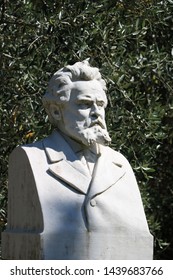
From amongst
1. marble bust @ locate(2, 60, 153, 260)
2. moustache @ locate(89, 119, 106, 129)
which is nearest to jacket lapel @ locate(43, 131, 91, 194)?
marble bust @ locate(2, 60, 153, 260)

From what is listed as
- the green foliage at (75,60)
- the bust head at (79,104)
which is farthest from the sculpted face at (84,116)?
the green foliage at (75,60)

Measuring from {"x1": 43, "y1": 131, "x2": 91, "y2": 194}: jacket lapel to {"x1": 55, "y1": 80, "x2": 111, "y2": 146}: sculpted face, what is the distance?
99 mm

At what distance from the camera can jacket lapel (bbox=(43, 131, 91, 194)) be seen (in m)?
9.75

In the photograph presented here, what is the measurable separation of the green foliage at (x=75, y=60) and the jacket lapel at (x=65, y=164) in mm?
3191

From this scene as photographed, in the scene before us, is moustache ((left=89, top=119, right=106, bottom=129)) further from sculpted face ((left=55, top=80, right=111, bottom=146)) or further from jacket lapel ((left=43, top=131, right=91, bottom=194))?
jacket lapel ((left=43, top=131, right=91, bottom=194))

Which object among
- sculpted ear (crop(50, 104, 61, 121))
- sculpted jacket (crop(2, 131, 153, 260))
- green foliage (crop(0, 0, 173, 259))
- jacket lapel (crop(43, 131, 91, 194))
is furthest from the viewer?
green foliage (crop(0, 0, 173, 259))

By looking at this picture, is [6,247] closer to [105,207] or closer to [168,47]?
[105,207]

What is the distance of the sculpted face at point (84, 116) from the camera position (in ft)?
32.5

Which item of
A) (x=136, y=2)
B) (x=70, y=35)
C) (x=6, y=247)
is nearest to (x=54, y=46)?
(x=70, y=35)

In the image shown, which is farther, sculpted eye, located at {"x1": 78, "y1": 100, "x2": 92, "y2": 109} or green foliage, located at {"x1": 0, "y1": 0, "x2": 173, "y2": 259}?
green foliage, located at {"x1": 0, "y1": 0, "x2": 173, "y2": 259}

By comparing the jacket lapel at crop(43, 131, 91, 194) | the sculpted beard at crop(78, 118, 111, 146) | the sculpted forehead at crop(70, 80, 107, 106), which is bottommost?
the jacket lapel at crop(43, 131, 91, 194)

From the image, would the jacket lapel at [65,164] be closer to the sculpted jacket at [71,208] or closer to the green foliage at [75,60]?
the sculpted jacket at [71,208]

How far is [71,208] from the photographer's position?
9.69m

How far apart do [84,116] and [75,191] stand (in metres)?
0.54
